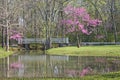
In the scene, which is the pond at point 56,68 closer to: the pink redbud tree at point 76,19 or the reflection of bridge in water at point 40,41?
the pink redbud tree at point 76,19

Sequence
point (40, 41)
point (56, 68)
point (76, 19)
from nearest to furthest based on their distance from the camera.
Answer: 1. point (56, 68)
2. point (76, 19)
3. point (40, 41)

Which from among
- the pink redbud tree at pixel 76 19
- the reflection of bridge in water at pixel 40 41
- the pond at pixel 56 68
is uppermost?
the pink redbud tree at pixel 76 19

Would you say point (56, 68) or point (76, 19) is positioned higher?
point (76, 19)

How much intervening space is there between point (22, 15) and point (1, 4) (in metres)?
25.2

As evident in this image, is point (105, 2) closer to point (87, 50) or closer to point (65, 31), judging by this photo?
point (65, 31)

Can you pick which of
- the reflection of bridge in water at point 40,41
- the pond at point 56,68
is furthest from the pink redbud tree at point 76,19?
the pond at point 56,68

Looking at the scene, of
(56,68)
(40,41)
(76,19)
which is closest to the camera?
(56,68)

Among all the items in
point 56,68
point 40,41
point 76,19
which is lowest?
point 56,68

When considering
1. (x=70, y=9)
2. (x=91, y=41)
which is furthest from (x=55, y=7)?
(x=91, y=41)

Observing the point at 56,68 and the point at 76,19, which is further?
the point at 76,19

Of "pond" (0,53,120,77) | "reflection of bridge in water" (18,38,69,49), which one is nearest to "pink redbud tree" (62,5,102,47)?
"reflection of bridge in water" (18,38,69,49)

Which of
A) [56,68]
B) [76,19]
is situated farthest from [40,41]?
[56,68]

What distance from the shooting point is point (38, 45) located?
60250 millimetres

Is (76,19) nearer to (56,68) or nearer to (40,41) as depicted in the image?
(40,41)
